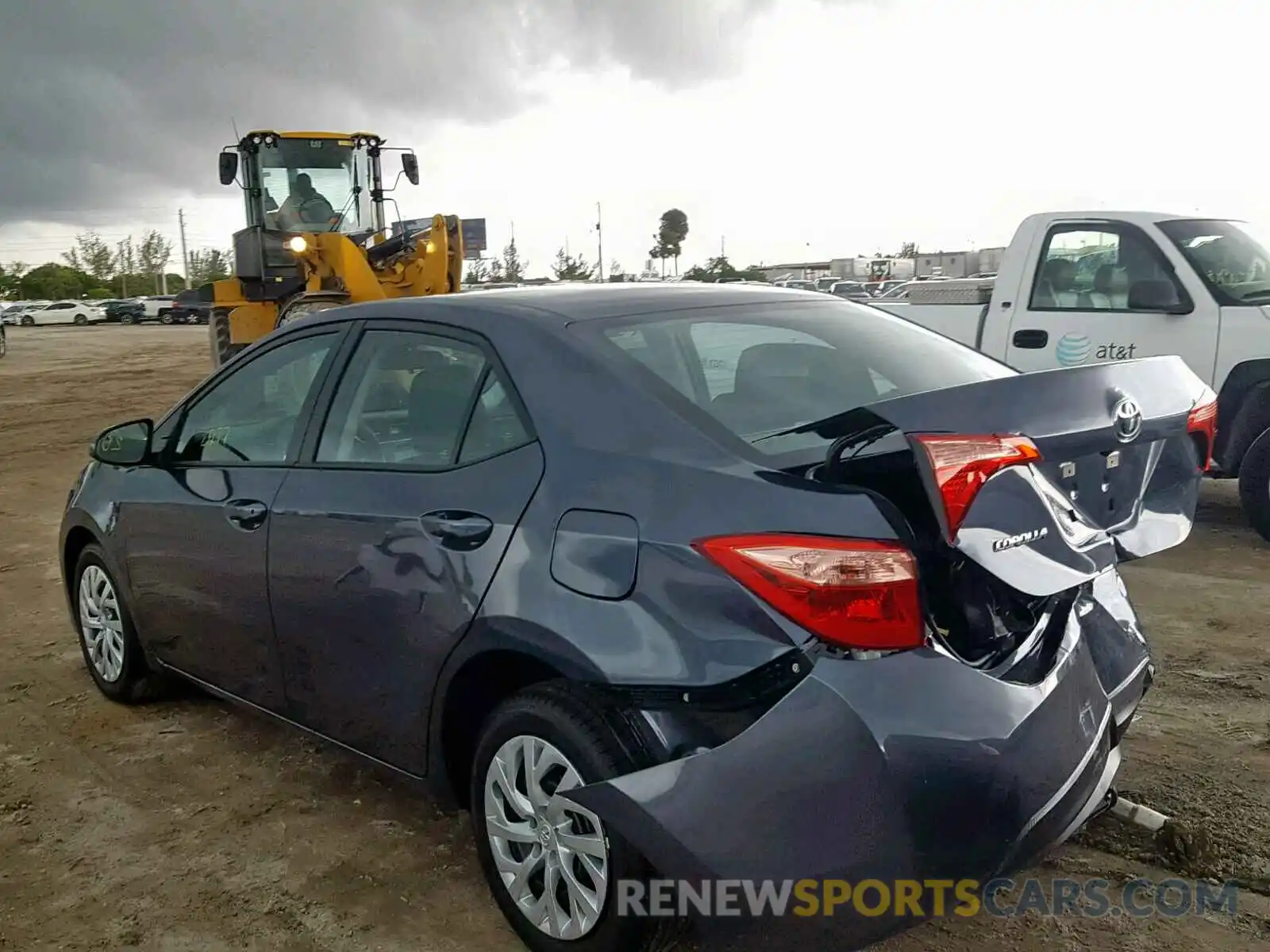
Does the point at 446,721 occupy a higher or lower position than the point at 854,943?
higher

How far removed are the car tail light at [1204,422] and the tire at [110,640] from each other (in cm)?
374

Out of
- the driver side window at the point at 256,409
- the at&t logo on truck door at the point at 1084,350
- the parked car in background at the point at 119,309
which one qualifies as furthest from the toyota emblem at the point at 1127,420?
the parked car in background at the point at 119,309

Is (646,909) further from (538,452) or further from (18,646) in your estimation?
(18,646)

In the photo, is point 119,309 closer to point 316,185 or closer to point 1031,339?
point 316,185

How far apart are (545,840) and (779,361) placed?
1.40m

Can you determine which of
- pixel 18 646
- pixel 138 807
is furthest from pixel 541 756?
pixel 18 646

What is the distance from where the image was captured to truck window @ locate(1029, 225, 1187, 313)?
707 centimetres

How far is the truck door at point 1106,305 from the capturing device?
6.83 m

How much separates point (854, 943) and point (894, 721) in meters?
0.48

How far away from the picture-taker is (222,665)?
3.87 metres

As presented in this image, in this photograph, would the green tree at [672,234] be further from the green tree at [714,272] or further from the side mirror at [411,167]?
the side mirror at [411,167]

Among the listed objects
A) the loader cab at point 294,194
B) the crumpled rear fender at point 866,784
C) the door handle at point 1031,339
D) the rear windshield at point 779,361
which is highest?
the loader cab at point 294,194

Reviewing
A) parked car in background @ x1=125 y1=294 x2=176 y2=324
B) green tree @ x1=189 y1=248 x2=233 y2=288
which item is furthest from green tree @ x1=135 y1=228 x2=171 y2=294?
parked car in background @ x1=125 y1=294 x2=176 y2=324

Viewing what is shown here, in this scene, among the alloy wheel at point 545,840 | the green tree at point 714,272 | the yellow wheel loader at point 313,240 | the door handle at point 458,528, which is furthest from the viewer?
the green tree at point 714,272
